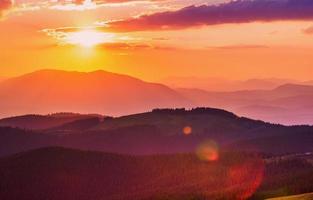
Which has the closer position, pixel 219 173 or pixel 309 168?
pixel 309 168

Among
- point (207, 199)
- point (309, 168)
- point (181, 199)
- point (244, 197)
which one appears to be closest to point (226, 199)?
point (244, 197)

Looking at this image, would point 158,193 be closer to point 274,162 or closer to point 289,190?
point 274,162

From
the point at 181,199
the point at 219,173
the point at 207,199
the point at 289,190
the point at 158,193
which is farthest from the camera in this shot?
the point at 219,173

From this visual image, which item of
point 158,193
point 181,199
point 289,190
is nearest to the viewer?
Result: point 289,190

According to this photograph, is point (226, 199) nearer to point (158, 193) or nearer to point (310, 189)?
point (310, 189)

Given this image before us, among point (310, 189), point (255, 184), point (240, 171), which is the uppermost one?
point (240, 171)

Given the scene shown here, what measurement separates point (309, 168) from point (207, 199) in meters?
38.1

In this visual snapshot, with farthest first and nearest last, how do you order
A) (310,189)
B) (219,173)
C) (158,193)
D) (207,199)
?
(219,173) < (158,193) < (207,199) < (310,189)

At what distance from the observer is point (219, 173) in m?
198

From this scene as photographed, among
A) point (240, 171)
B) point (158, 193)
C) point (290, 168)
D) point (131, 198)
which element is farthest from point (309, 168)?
point (131, 198)

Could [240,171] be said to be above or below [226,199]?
above

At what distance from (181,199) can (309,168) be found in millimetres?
34239

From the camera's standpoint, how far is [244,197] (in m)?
123

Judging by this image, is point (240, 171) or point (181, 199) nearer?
point (181, 199)
